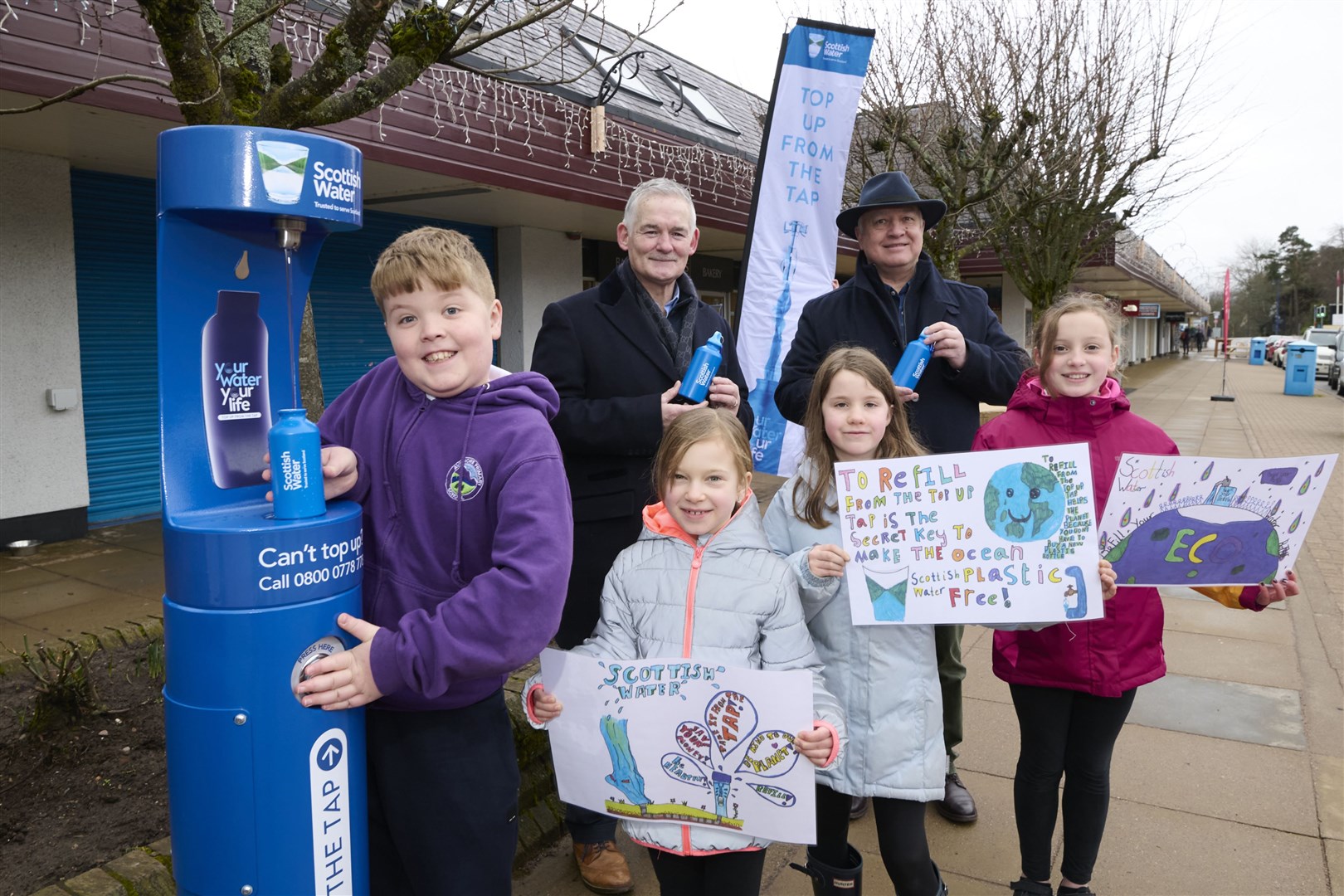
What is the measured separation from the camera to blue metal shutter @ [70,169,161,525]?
7844mm

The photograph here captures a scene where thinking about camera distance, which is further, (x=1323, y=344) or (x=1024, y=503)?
(x=1323, y=344)

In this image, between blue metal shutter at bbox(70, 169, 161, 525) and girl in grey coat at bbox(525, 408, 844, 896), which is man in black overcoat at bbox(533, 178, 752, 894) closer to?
girl in grey coat at bbox(525, 408, 844, 896)

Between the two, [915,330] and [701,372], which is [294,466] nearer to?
[701,372]

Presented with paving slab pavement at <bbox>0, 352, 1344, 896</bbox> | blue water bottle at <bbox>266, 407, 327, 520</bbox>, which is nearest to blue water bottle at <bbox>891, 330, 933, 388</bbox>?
paving slab pavement at <bbox>0, 352, 1344, 896</bbox>

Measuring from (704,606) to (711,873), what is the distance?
0.63 meters

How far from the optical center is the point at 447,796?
5.95 feet

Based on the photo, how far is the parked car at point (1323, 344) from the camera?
107 ft

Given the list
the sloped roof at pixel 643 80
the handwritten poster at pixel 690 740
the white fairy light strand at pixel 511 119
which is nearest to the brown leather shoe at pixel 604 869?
the handwritten poster at pixel 690 740

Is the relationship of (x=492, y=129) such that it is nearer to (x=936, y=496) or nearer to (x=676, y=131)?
(x=676, y=131)

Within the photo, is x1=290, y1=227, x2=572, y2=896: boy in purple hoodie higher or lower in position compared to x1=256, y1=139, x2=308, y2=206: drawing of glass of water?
lower

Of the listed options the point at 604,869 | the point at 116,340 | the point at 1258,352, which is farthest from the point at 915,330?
the point at 1258,352

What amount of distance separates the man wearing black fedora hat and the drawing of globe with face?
0.80 m

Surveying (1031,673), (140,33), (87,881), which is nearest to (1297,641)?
(1031,673)

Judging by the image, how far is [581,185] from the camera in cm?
884
